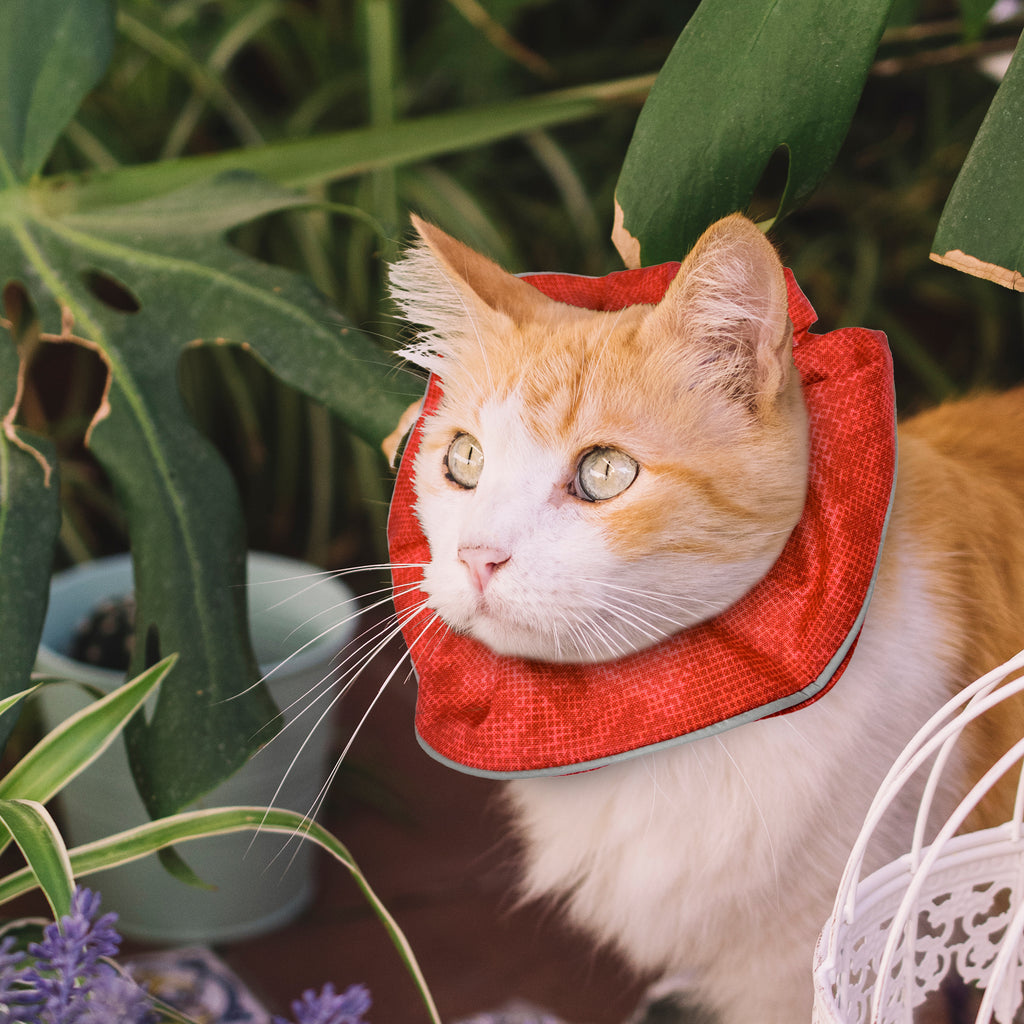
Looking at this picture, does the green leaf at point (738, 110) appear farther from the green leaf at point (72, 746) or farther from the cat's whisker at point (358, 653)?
the green leaf at point (72, 746)

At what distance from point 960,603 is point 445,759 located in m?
0.37

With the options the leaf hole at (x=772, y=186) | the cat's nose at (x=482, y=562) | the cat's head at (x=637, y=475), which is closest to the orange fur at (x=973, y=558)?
the cat's head at (x=637, y=475)

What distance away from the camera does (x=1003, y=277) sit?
1.90ft

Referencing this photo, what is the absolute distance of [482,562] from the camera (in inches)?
23.4

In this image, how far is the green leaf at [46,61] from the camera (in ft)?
2.82

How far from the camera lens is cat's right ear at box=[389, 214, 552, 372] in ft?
2.30

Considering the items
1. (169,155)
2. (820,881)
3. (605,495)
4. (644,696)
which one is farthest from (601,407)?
(169,155)

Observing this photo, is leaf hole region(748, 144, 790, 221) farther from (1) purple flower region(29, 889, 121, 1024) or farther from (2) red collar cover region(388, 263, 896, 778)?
(1) purple flower region(29, 889, 121, 1024)

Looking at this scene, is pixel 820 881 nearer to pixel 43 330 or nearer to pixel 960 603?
pixel 960 603

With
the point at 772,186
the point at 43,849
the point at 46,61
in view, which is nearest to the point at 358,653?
the point at 43,849

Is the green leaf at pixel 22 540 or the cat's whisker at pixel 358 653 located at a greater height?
the green leaf at pixel 22 540

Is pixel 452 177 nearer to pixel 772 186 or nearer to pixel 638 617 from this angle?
pixel 772 186

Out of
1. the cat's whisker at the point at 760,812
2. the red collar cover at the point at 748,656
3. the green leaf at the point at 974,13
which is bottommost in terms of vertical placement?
the cat's whisker at the point at 760,812

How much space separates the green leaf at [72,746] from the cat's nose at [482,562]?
32 centimetres
